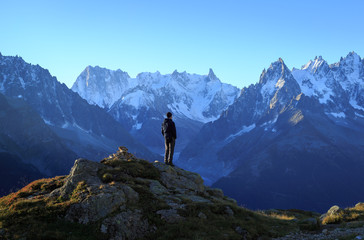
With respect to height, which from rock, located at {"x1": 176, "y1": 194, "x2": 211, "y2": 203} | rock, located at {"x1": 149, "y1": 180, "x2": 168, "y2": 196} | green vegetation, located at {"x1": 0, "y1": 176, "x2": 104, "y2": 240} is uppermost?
rock, located at {"x1": 149, "y1": 180, "x2": 168, "y2": 196}

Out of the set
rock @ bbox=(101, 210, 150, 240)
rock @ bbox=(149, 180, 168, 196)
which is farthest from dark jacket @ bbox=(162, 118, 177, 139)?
rock @ bbox=(101, 210, 150, 240)

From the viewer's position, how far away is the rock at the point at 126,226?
52.3 feet

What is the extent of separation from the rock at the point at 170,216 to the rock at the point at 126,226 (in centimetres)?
110

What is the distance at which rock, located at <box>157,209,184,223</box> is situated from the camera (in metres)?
17.7

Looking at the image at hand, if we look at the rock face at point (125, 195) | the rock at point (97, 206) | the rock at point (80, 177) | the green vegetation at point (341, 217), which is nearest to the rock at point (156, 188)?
the rock face at point (125, 195)

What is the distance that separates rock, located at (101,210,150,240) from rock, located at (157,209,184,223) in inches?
43.1

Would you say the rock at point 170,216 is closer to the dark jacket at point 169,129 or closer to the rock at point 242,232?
the rock at point 242,232

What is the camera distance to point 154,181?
76.5 feet

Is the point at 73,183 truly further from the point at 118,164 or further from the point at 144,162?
the point at 144,162

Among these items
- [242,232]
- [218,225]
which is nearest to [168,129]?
[218,225]

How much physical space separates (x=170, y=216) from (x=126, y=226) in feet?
8.17

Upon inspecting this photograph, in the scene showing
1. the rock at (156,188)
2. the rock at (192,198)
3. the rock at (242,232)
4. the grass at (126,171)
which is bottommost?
the rock at (242,232)

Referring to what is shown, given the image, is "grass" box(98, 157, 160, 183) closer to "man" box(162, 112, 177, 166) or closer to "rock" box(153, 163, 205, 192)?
"rock" box(153, 163, 205, 192)

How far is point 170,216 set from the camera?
58.7 feet
